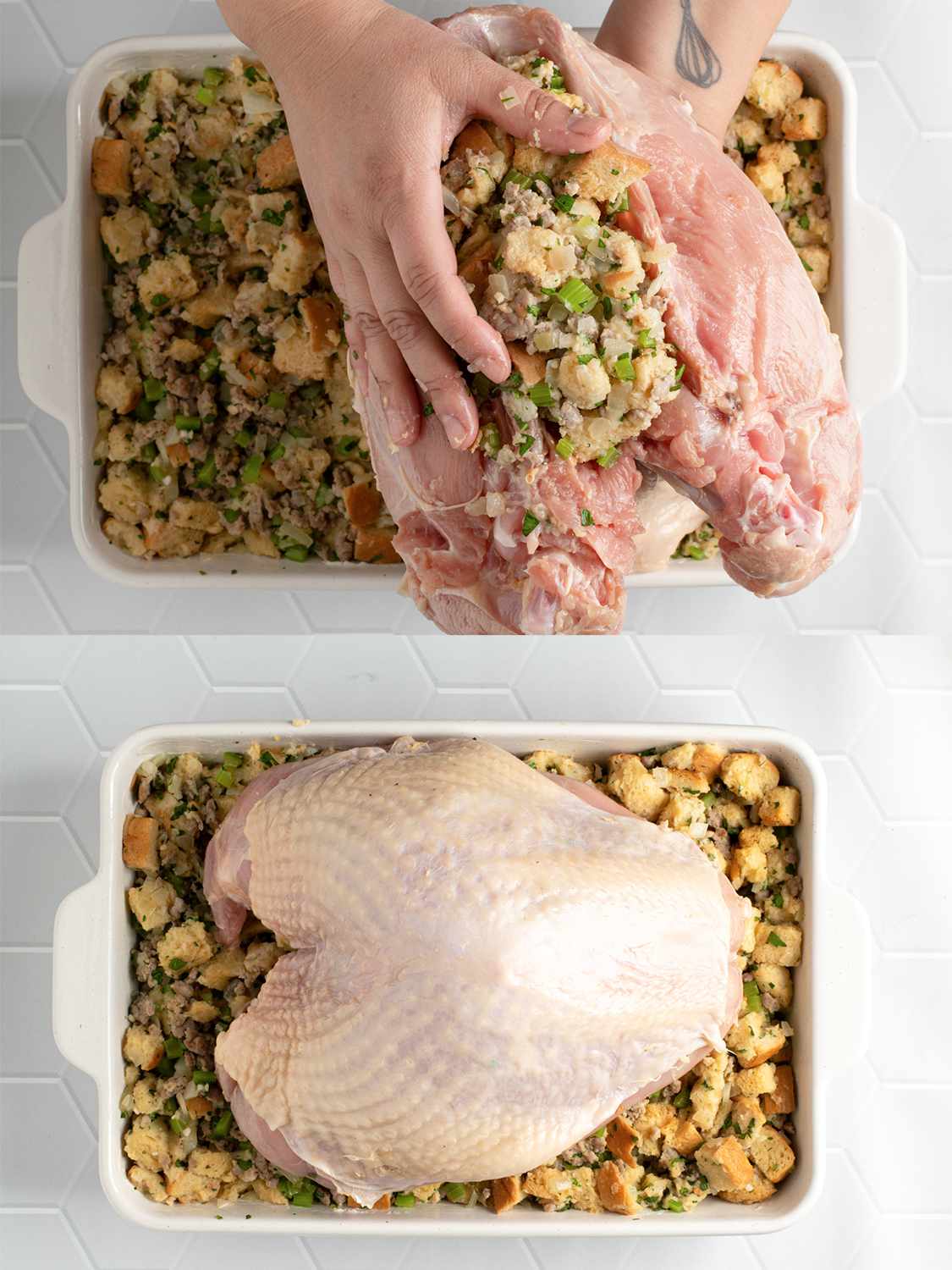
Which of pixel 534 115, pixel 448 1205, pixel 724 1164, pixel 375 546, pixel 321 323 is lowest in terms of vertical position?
pixel 448 1205

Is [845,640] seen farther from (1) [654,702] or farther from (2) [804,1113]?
(2) [804,1113]

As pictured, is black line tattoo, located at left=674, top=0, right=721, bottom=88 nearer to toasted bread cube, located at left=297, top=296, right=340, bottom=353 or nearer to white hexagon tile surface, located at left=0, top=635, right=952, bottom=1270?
toasted bread cube, located at left=297, top=296, right=340, bottom=353

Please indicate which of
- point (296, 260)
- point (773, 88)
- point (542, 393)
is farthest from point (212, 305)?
point (773, 88)

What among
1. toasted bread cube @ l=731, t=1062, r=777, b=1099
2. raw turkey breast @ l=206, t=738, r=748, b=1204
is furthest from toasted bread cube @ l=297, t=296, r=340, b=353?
toasted bread cube @ l=731, t=1062, r=777, b=1099

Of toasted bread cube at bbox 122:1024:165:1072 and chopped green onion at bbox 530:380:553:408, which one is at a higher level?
chopped green onion at bbox 530:380:553:408

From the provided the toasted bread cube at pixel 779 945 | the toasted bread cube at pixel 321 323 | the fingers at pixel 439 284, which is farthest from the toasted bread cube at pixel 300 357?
the toasted bread cube at pixel 779 945

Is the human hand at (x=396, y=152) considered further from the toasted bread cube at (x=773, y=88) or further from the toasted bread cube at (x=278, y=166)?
the toasted bread cube at (x=773, y=88)

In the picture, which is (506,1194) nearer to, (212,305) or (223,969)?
(223,969)
